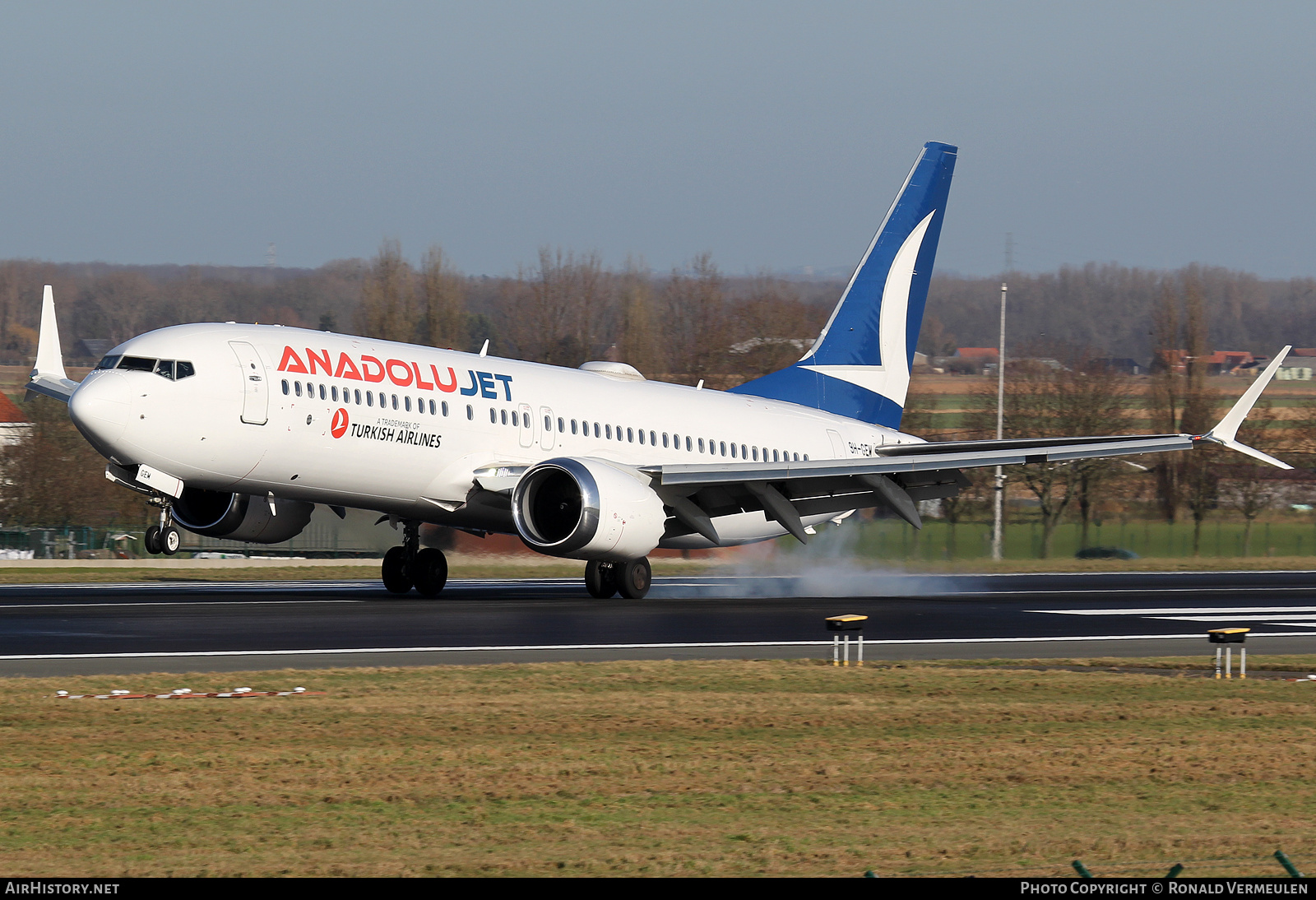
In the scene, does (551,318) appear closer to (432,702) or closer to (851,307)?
(851,307)

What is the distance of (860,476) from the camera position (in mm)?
31547

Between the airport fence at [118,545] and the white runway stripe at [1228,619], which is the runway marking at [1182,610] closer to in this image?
the white runway stripe at [1228,619]

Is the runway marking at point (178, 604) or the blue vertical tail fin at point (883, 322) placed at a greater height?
the blue vertical tail fin at point (883, 322)

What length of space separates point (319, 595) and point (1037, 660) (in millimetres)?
17031

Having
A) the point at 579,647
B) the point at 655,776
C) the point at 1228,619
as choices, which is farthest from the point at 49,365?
the point at 1228,619

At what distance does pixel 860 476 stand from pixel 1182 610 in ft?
22.8

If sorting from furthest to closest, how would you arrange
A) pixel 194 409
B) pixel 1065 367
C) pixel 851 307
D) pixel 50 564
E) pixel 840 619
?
pixel 1065 367 < pixel 50 564 < pixel 851 307 < pixel 194 409 < pixel 840 619

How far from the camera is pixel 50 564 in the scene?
4612 centimetres

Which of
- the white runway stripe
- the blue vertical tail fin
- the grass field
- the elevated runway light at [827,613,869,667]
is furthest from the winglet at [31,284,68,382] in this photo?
the white runway stripe

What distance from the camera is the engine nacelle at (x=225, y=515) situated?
96.9ft

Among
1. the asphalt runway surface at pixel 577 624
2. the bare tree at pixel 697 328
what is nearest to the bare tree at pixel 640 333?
the bare tree at pixel 697 328

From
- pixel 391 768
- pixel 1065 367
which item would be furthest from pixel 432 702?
pixel 1065 367

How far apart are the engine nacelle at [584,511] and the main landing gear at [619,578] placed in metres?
1.05

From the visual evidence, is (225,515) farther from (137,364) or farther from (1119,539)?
(1119,539)
